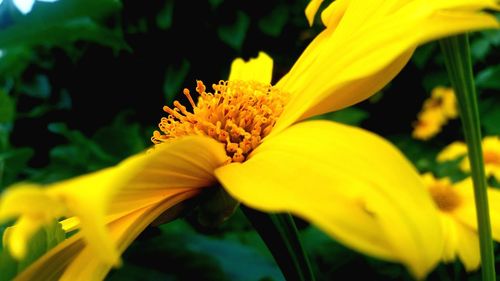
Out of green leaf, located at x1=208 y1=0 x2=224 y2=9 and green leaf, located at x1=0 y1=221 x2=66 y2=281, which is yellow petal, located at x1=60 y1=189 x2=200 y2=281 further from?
green leaf, located at x1=208 y1=0 x2=224 y2=9

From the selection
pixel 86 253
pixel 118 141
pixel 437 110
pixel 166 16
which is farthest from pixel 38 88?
pixel 86 253

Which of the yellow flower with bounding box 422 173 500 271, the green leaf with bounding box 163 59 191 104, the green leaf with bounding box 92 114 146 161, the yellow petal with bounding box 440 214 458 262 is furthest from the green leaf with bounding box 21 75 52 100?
the yellow petal with bounding box 440 214 458 262

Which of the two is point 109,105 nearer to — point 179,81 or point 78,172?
point 179,81

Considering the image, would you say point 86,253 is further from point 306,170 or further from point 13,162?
point 13,162

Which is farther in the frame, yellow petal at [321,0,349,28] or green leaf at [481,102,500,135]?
green leaf at [481,102,500,135]

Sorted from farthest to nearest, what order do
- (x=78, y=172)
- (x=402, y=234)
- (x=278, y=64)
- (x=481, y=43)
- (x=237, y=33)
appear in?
(x=278, y=64), (x=237, y=33), (x=481, y=43), (x=78, y=172), (x=402, y=234)

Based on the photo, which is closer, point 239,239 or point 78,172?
point 239,239

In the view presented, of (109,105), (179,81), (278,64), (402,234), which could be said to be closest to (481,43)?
(278,64)
